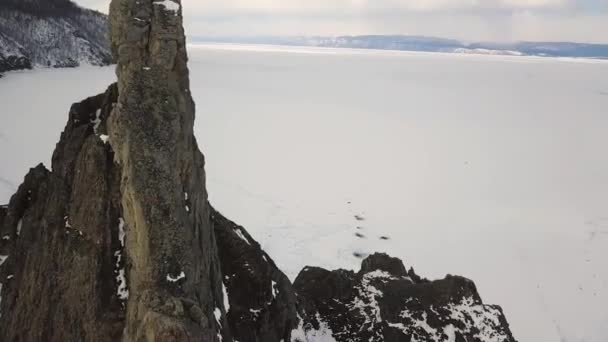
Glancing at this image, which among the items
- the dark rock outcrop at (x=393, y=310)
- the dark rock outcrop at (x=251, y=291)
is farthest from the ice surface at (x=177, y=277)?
the dark rock outcrop at (x=393, y=310)

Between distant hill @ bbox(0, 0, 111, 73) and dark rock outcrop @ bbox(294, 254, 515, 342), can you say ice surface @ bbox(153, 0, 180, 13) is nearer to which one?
dark rock outcrop @ bbox(294, 254, 515, 342)

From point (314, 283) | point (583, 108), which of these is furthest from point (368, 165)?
point (583, 108)

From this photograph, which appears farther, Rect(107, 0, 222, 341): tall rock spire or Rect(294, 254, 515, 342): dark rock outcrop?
Rect(294, 254, 515, 342): dark rock outcrop

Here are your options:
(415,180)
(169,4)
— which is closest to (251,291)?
(169,4)

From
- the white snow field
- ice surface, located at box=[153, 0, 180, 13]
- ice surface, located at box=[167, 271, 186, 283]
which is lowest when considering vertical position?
the white snow field

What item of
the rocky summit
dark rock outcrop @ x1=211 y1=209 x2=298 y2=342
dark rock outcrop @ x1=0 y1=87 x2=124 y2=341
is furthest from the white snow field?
dark rock outcrop @ x1=0 y1=87 x2=124 y2=341

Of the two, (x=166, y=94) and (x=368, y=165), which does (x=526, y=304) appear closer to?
(x=166, y=94)

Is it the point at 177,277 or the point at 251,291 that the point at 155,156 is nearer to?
the point at 177,277
